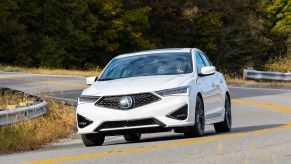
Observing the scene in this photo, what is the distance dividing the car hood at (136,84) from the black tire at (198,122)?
450 millimetres

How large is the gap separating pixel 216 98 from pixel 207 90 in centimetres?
74

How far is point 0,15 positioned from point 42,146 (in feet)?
139

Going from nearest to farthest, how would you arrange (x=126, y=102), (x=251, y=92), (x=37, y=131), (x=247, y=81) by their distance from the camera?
(x=126, y=102) < (x=37, y=131) < (x=251, y=92) < (x=247, y=81)

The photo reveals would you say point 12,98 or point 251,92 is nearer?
point 12,98

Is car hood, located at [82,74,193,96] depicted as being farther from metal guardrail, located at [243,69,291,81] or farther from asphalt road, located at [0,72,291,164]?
metal guardrail, located at [243,69,291,81]

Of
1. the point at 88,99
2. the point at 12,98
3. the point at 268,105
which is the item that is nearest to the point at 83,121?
the point at 88,99

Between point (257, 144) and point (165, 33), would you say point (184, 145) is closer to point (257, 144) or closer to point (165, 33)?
point (257, 144)

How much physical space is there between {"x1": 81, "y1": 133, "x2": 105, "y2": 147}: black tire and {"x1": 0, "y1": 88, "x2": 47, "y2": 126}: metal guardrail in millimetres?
1909

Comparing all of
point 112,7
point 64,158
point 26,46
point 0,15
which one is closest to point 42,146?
point 64,158

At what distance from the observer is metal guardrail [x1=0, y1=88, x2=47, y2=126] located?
14.6 meters

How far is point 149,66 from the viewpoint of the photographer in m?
14.0

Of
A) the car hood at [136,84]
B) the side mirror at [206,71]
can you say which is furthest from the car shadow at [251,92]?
the car hood at [136,84]

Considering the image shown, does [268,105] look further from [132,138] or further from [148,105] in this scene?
[148,105]

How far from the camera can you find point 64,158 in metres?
10.8
